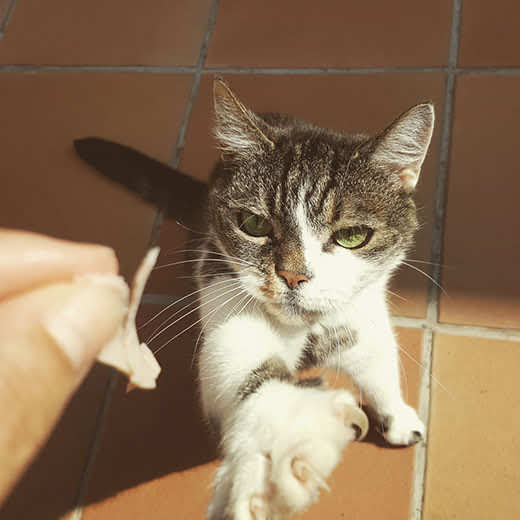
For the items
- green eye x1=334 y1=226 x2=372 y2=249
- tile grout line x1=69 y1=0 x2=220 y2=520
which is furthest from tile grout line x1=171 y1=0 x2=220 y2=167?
green eye x1=334 y1=226 x2=372 y2=249

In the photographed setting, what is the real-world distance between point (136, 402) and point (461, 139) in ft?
3.49

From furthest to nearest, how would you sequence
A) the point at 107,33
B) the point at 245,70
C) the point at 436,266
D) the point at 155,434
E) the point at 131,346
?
1. the point at 107,33
2. the point at 245,70
3. the point at 436,266
4. the point at 155,434
5. the point at 131,346

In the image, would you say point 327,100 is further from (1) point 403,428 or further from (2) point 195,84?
(1) point 403,428

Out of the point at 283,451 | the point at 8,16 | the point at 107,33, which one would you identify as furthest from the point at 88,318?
the point at 8,16

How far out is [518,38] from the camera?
136 cm

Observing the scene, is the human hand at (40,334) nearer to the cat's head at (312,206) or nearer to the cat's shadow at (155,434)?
the cat's head at (312,206)

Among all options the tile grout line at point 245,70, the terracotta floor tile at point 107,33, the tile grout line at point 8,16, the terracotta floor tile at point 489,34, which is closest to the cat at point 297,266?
the tile grout line at point 245,70

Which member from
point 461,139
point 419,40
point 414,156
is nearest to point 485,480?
point 414,156

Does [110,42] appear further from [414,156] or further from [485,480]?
[485,480]

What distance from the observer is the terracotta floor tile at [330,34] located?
1.41 metres

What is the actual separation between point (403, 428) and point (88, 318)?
71 cm

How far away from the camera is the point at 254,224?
0.85 metres

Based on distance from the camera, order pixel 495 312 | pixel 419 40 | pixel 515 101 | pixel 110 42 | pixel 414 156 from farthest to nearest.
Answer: pixel 110 42
pixel 419 40
pixel 515 101
pixel 495 312
pixel 414 156

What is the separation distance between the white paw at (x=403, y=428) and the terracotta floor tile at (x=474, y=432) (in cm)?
4
